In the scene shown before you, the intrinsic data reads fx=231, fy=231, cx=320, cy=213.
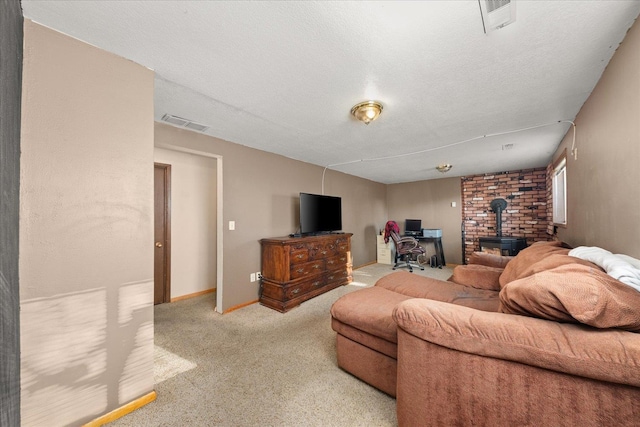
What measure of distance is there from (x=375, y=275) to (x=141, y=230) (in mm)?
4251

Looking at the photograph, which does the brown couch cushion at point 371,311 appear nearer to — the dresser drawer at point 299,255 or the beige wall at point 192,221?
the dresser drawer at point 299,255

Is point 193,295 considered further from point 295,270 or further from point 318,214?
point 318,214

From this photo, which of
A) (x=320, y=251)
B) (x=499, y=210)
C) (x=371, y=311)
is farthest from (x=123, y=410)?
(x=499, y=210)

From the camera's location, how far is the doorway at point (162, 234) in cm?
336

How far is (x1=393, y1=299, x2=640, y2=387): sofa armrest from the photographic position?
0.79 m

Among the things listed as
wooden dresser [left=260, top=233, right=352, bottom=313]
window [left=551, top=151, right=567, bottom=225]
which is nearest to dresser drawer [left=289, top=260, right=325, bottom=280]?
wooden dresser [left=260, top=233, right=352, bottom=313]

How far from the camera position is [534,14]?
1.17 meters

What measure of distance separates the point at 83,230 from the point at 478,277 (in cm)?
319

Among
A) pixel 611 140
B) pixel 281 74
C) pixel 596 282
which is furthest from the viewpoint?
pixel 281 74

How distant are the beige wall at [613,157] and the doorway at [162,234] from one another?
449 cm

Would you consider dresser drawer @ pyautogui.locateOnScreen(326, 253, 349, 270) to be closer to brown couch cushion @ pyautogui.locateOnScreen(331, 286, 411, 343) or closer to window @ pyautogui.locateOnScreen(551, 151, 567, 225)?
brown couch cushion @ pyautogui.locateOnScreen(331, 286, 411, 343)

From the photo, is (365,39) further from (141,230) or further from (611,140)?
(141,230)

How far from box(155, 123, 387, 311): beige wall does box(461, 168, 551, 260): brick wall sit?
3.81m

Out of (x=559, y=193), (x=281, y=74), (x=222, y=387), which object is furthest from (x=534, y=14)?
(x=559, y=193)
